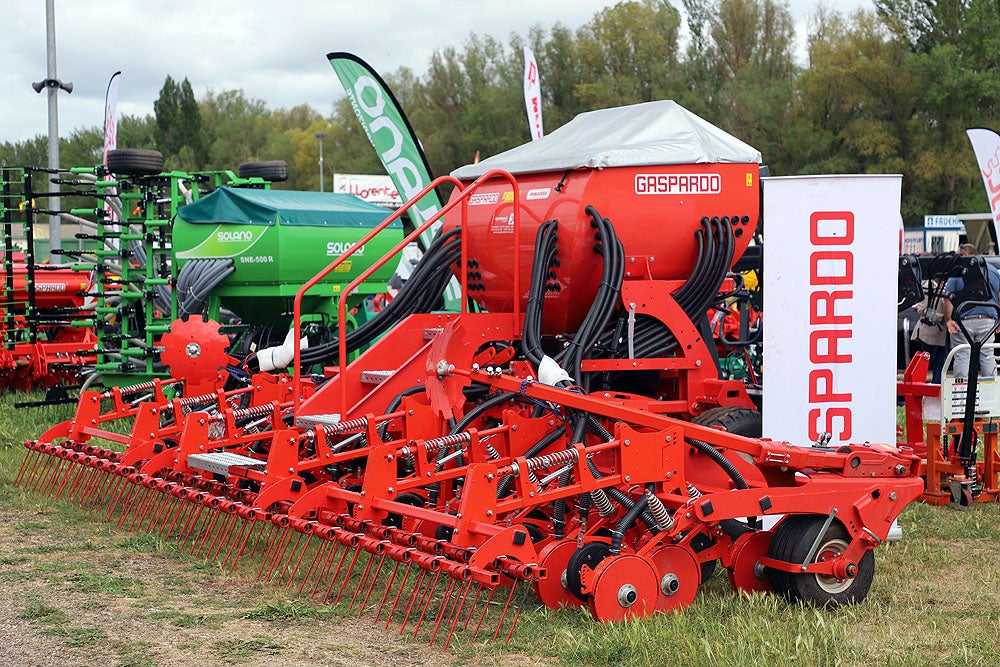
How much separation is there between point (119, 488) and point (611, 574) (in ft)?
13.0

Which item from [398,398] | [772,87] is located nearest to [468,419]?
[398,398]

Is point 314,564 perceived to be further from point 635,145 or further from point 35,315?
point 35,315

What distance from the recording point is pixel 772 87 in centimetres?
3828

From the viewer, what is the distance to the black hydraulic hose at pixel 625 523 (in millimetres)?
4777

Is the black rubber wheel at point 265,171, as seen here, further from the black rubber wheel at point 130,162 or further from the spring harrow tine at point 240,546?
the spring harrow tine at point 240,546

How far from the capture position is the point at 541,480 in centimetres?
508

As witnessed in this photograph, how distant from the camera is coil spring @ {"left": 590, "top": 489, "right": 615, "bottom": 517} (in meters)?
4.98

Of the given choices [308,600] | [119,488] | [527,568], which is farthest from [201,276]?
[527,568]

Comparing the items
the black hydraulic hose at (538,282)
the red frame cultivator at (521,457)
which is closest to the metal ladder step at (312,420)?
the red frame cultivator at (521,457)

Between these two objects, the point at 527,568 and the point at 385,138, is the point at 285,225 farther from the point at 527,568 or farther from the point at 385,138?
the point at 527,568

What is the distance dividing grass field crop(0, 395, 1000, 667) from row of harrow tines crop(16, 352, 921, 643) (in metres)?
0.16

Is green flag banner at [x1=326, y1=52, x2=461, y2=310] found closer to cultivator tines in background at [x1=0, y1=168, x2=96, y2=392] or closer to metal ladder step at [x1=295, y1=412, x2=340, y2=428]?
cultivator tines in background at [x1=0, y1=168, x2=96, y2=392]

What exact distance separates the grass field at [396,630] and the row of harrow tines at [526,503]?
16 cm

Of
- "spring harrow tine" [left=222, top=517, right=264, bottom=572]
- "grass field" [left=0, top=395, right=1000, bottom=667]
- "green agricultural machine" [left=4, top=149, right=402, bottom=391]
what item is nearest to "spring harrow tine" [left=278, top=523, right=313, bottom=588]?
"grass field" [left=0, top=395, right=1000, bottom=667]
